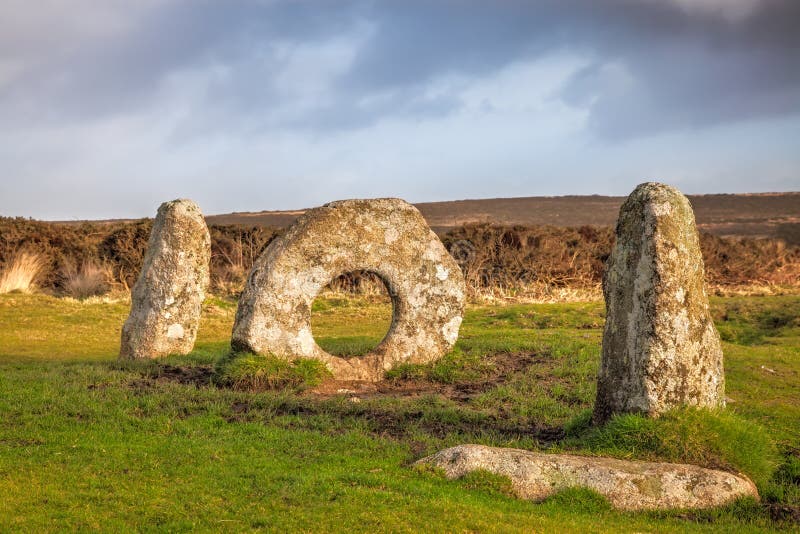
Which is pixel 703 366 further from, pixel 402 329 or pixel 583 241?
pixel 583 241

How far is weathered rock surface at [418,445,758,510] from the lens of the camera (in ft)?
27.2

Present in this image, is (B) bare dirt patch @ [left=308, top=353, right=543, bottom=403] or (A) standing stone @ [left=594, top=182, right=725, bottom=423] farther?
(B) bare dirt patch @ [left=308, top=353, right=543, bottom=403]

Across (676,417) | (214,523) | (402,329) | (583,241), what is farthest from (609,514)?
(583,241)

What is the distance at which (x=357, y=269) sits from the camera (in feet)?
49.7

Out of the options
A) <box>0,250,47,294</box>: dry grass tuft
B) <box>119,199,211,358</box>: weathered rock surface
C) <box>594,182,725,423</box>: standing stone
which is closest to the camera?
<box>594,182,725,423</box>: standing stone

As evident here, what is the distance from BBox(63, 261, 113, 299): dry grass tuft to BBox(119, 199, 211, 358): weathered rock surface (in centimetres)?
1407

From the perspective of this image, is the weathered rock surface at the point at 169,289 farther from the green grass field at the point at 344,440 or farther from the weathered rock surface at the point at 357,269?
the weathered rock surface at the point at 357,269

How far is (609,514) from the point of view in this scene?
7984mm

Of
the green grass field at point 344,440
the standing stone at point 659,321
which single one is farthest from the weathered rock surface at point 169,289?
the standing stone at point 659,321

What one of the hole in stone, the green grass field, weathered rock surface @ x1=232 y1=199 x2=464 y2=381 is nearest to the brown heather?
the hole in stone

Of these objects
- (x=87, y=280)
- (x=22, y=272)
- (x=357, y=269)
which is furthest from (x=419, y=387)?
(x=22, y=272)

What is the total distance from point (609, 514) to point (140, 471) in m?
5.06

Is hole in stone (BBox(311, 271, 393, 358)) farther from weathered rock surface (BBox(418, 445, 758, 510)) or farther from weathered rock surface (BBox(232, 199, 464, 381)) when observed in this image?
weathered rock surface (BBox(418, 445, 758, 510))

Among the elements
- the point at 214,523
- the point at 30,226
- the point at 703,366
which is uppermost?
the point at 30,226
